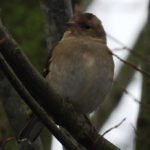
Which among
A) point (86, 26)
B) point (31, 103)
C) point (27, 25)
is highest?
point (31, 103)

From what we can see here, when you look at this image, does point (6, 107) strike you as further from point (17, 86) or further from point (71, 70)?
point (17, 86)

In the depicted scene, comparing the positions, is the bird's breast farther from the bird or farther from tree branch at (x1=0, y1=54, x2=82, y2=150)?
tree branch at (x1=0, y1=54, x2=82, y2=150)

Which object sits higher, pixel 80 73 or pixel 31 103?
pixel 31 103

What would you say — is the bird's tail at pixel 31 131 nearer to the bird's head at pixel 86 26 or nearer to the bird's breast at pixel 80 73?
the bird's breast at pixel 80 73

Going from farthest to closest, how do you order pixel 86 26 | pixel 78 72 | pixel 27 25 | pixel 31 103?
pixel 27 25 → pixel 86 26 → pixel 78 72 → pixel 31 103

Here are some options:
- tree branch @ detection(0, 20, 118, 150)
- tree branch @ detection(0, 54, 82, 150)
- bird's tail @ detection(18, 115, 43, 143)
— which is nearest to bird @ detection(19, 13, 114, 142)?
bird's tail @ detection(18, 115, 43, 143)

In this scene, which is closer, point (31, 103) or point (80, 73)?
point (31, 103)

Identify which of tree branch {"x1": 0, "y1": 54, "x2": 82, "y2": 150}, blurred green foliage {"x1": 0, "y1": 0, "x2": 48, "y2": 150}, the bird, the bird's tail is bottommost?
blurred green foliage {"x1": 0, "y1": 0, "x2": 48, "y2": 150}

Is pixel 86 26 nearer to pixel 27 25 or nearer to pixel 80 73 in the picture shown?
pixel 80 73

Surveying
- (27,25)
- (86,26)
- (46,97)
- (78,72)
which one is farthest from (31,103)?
(27,25)
